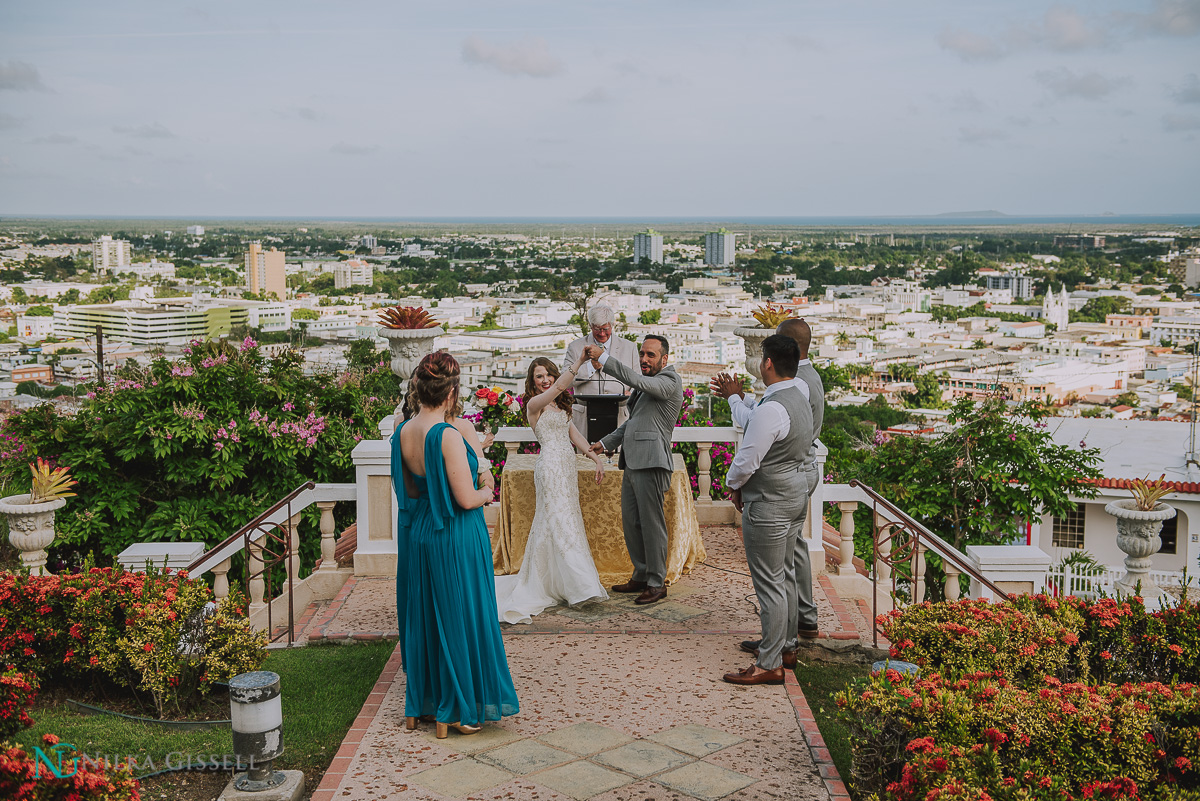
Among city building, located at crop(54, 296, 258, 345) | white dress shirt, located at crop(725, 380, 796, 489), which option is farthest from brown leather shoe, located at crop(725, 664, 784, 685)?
city building, located at crop(54, 296, 258, 345)

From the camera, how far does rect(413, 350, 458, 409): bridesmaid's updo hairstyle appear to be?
3572 millimetres

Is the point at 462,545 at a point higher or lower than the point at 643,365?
lower

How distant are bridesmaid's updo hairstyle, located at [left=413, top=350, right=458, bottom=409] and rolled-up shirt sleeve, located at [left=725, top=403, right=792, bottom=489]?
1168 millimetres

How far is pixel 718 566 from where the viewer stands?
19.5ft

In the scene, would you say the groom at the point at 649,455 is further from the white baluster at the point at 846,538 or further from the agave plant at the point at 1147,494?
the agave plant at the point at 1147,494

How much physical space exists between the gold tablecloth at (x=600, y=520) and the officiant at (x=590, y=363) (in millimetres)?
278

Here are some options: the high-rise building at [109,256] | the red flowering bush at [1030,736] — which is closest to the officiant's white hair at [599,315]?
the red flowering bush at [1030,736]

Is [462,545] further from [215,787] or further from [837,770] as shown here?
[837,770]

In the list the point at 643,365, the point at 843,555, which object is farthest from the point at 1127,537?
the point at 643,365

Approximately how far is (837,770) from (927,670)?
470mm

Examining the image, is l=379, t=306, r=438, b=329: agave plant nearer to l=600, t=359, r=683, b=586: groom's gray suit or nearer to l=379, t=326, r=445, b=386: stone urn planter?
l=379, t=326, r=445, b=386: stone urn planter

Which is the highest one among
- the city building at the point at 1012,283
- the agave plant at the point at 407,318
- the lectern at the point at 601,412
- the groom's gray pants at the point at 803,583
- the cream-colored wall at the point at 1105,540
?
the city building at the point at 1012,283

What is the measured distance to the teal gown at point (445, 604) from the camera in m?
3.62

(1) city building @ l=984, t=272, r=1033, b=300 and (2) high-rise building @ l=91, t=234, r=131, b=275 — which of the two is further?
(1) city building @ l=984, t=272, r=1033, b=300
